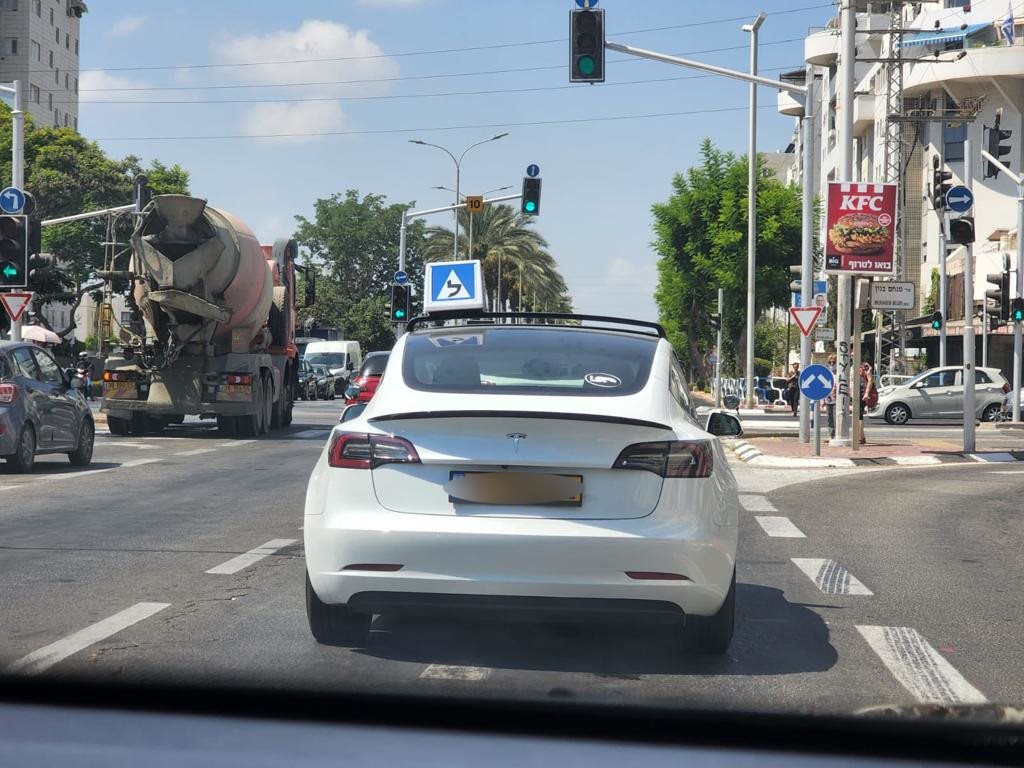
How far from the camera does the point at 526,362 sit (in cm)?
648

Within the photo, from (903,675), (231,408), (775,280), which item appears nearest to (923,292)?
(775,280)

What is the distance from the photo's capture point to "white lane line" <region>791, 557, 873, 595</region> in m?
8.70

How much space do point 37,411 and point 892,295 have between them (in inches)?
507

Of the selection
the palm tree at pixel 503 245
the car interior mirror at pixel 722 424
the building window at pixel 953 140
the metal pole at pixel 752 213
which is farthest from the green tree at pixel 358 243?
the car interior mirror at pixel 722 424

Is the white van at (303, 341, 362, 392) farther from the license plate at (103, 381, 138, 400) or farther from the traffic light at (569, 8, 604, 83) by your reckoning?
the traffic light at (569, 8, 604, 83)

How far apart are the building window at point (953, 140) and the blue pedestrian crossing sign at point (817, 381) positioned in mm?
52598

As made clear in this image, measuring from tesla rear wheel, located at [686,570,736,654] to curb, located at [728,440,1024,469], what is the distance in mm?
15084

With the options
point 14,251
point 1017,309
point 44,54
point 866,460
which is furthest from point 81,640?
point 44,54

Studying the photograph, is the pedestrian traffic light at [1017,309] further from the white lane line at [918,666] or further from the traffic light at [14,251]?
the white lane line at [918,666]

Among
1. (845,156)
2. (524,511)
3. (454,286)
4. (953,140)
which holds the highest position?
(953,140)

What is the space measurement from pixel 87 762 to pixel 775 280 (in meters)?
58.9

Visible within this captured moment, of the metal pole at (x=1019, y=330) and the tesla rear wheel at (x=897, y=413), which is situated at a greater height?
the metal pole at (x=1019, y=330)

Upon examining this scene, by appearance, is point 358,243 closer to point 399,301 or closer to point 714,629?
point 399,301

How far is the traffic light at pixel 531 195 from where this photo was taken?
110ft
